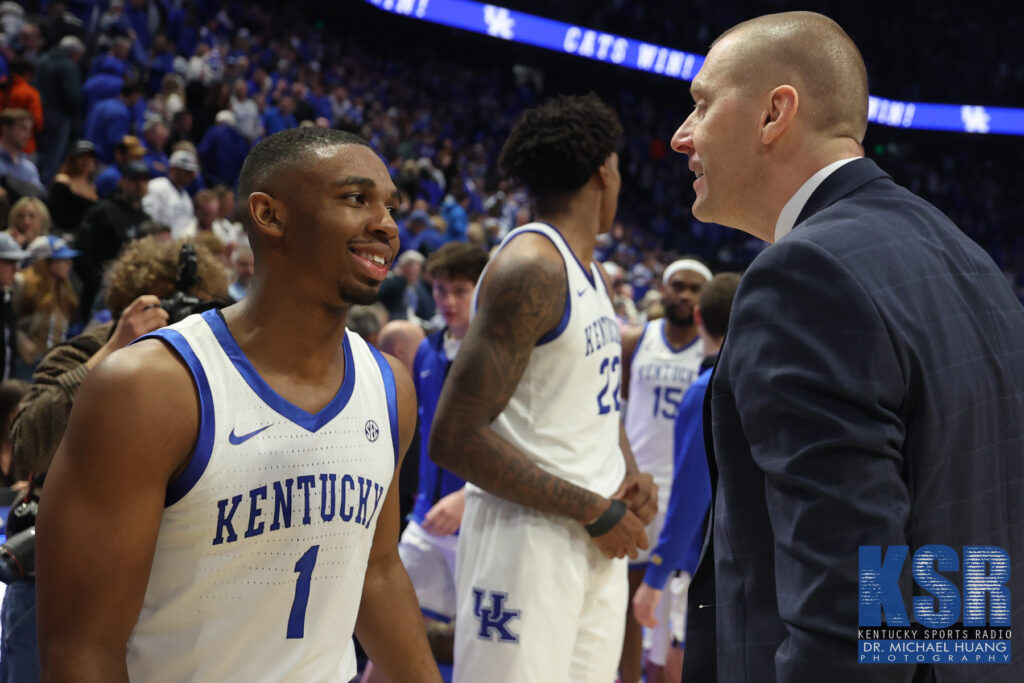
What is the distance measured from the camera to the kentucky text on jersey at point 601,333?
290 centimetres

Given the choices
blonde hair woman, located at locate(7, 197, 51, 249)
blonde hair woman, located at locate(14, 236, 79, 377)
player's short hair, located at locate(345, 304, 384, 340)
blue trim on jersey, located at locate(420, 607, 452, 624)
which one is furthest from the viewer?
blonde hair woman, located at locate(7, 197, 51, 249)

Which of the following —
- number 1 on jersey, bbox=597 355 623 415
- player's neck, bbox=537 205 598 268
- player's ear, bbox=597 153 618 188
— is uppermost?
player's ear, bbox=597 153 618 188

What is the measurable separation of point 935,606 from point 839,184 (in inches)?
25.8

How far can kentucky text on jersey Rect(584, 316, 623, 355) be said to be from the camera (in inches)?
114

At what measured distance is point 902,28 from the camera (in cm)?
2797

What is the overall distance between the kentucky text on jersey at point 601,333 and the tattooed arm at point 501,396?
175 mm

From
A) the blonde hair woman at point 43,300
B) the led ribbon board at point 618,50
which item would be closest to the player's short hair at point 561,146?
the blonde hair woman at point 43,300

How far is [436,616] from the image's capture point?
4.18m

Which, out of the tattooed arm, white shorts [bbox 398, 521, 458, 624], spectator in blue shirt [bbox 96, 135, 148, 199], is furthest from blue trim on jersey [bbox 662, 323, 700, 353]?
spectator in blue shirt [bbox 96, 135, 148, 199]

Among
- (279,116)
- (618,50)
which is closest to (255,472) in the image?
(279,116)

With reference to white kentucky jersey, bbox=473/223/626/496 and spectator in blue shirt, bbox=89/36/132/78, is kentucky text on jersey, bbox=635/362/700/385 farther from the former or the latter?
spectator in blue shirt, bbox=89/36/132/78

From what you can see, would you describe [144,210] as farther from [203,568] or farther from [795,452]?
[795,452]

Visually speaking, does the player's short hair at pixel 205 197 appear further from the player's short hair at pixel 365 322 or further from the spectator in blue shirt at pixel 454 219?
the spectator in blue shirt at pixel 454 219

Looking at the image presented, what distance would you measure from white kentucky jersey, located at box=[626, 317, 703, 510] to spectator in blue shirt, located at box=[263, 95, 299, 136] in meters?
7.75
